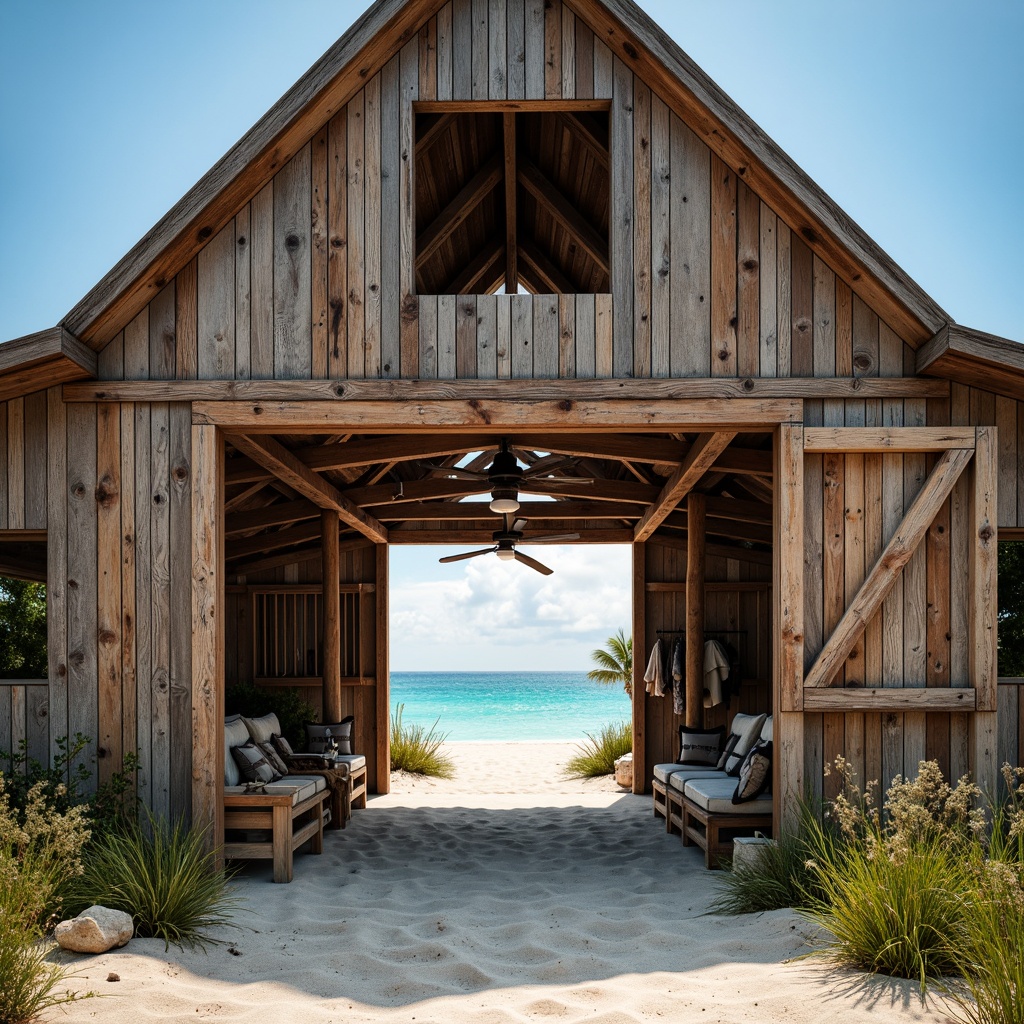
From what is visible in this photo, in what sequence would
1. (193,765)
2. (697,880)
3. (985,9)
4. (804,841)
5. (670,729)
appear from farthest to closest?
(670,729), (985,9), (697,880), (193,765), (804,841)

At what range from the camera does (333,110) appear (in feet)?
18.7

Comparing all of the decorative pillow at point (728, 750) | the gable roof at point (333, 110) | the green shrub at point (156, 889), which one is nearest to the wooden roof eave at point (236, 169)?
the gable roof at point (333, 110)

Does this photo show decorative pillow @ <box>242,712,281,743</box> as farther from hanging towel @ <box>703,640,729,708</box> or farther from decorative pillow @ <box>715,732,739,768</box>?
hanging towel @ <box>703,640,729,708</box>

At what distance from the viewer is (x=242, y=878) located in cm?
629

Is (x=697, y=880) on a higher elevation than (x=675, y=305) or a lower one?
lower

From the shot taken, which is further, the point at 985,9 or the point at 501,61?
the point at 985,9

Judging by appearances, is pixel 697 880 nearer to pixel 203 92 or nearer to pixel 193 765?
pixel 193 765

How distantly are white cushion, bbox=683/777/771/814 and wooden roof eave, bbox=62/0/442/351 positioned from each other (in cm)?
508

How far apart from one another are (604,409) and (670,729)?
21.8 feet

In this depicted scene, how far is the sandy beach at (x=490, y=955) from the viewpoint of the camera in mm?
3660

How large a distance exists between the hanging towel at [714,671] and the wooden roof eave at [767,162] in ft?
19.0

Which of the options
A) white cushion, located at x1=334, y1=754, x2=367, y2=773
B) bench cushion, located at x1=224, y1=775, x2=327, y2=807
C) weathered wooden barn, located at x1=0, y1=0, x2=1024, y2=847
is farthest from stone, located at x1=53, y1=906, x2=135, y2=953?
white cushion, located at x1=334, y1=754, x2=367, y2=773

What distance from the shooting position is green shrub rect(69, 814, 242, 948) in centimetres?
454

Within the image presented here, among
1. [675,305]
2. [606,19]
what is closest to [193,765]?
[675,305]
